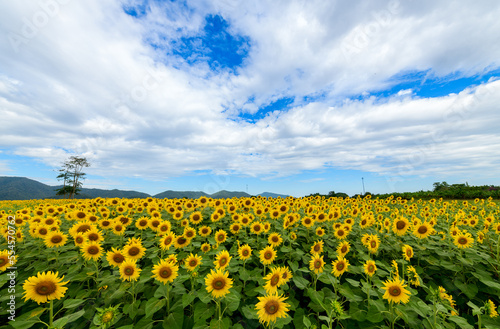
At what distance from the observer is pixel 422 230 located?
18.3 ft

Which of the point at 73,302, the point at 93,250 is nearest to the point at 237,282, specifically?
the point at 73,302

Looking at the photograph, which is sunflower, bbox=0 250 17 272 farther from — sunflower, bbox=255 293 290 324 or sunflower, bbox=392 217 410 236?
sunflower, bbox=392 217 410 236

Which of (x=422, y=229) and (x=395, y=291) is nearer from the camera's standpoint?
(x=395, y=291)

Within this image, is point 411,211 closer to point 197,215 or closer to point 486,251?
point 486,251

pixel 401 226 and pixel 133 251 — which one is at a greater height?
pixel 401 226

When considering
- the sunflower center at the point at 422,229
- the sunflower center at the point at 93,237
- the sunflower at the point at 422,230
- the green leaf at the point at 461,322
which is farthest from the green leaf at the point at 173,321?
the sunflower center at the point at 422,229

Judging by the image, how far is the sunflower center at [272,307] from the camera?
2873 millimetres

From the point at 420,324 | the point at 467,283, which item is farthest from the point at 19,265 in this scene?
the point at 467,283

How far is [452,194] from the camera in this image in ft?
92.5

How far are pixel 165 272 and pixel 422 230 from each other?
6412mm

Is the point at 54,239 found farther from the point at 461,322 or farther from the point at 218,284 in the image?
the point at 461,322

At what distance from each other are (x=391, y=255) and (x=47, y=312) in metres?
7.92

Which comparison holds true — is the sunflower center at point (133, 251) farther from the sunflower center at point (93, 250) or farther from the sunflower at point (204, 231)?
the sunflower at point (204, 231)

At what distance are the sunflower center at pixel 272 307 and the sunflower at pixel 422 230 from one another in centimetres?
483
